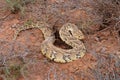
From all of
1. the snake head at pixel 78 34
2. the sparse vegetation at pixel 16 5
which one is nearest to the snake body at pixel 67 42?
the snake head at pixel 78 34

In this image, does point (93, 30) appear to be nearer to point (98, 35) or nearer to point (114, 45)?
point (98, 35)

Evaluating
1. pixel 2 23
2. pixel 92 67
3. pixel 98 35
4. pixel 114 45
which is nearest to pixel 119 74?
pixel 92 67

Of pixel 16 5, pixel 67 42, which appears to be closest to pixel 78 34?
pixel 67 42

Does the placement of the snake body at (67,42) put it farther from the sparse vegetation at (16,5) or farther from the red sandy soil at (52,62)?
the sparse vegetation at (16,5)

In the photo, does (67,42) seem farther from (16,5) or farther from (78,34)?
(16,5)

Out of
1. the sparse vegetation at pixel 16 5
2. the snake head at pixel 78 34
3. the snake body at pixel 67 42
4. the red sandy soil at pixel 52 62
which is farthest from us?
the sparse vegetation at pixel 16 5

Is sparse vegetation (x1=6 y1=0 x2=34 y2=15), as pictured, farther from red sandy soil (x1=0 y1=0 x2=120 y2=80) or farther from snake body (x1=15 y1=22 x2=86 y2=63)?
snake body (x1=15 y1=22 x2=86 y2=63)
